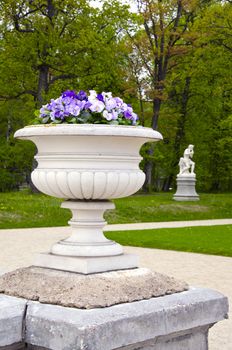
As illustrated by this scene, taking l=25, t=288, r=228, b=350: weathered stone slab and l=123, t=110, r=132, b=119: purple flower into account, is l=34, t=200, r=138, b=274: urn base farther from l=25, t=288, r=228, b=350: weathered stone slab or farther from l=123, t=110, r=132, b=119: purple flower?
l=123, t=110, r=132, b=119: purple flower

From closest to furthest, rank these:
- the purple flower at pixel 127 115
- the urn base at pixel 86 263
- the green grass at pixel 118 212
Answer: the urn base at pixel 86 263 < the purple flower at pixel 127 115 < the green grass at pixel 118 212

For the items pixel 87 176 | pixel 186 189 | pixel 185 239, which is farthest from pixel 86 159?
pixel 186 189

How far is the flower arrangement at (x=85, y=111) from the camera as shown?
482 cm

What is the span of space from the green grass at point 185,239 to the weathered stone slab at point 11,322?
30.5 ft

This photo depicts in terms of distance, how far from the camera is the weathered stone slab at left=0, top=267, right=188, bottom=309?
4.32 m

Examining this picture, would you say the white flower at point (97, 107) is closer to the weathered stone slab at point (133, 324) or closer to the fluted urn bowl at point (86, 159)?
the fluted urn bowl at point (86, 159)

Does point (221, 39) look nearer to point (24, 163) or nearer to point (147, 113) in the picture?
point (147, 113)

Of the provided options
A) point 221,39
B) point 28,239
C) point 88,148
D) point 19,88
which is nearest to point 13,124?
point 19,88

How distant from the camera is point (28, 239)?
15.2 metres

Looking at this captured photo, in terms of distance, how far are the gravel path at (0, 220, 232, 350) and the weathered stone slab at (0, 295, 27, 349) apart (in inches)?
82.2

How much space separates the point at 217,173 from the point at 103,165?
42.1 meters

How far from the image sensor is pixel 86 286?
4.43m

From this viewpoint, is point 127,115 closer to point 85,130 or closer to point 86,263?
point 85,130

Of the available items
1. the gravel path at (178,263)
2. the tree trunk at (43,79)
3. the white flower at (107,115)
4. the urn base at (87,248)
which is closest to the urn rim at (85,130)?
the white flower at (107,115)
